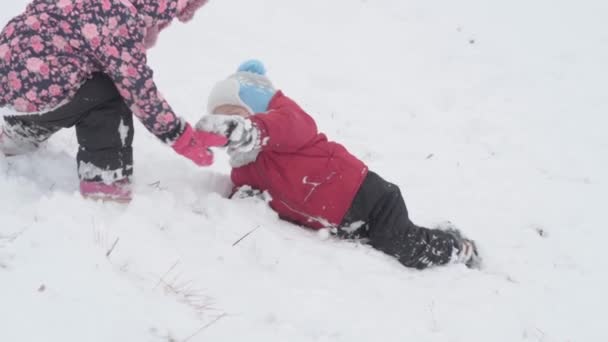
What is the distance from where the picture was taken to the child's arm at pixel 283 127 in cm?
269

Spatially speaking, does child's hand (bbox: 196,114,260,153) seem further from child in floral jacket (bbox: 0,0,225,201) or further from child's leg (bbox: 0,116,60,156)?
child's leg (bbox: 0,116,60,156)

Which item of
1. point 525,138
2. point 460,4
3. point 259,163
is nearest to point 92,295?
point 259,163

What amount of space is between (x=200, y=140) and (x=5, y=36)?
108cm

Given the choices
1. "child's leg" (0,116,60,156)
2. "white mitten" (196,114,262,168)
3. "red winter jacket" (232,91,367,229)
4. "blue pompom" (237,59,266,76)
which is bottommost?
"red winter jacket" (232,91,367,229)

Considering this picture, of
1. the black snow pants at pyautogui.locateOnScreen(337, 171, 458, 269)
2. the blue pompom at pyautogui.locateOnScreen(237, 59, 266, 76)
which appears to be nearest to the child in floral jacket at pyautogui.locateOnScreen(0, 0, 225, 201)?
the blue pompom at pyautogui.locateOnScreen(237, 59, 266, 76)

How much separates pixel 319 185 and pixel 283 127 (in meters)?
0.43

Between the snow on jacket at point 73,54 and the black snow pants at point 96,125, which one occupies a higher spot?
the snow on jacket at point 73,54

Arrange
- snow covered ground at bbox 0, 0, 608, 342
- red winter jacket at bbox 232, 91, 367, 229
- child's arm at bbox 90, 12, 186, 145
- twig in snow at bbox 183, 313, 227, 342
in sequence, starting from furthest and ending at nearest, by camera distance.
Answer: red winter jacket at bbox 232, 91, 367, 229
child's arm at bbox 90, 12, 186, 145
snow covered ground at bbox 0, 0, 608, 342
twig in snow at bbox 183, 313, 227, 342

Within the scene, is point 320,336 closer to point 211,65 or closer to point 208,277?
point 208,277

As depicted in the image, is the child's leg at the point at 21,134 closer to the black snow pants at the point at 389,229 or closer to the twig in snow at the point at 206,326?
the twig in snow at the point at 206,326

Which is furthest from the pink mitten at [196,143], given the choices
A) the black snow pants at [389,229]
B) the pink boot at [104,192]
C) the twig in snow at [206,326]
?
the twig in snow at [206,326]

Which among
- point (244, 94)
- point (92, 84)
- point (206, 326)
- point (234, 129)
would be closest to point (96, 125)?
point (92, 84)

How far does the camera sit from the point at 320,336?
181 cm

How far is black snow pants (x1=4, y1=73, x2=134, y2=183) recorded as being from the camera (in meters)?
2.54
